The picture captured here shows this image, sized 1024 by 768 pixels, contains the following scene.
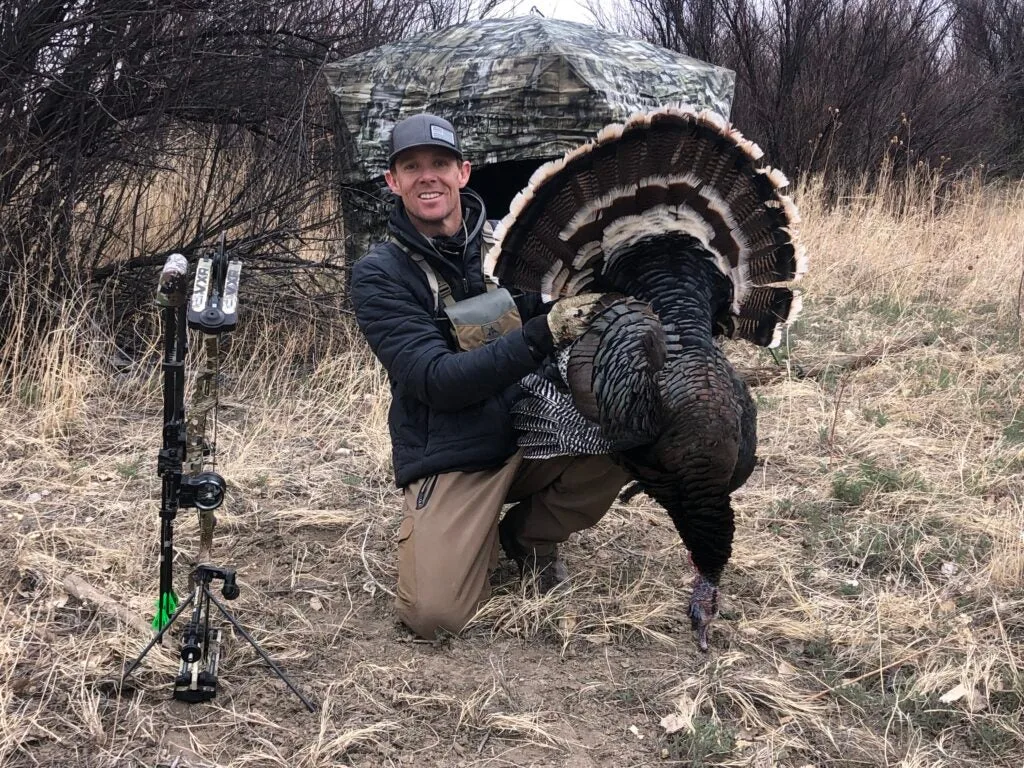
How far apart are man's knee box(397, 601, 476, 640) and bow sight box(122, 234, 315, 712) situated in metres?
0.50

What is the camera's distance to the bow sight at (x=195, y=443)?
2.01 m

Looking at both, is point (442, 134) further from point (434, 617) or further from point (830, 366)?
point (830, 366)

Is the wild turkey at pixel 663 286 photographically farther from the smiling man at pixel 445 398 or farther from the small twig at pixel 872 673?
the small twig at pixel 872 673

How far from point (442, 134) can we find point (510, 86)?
5.47 ft

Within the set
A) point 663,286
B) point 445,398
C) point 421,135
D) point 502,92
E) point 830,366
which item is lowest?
point 445,398

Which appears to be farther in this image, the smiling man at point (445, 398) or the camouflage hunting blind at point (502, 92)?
the camouflage hunting blind at point (502, 92)

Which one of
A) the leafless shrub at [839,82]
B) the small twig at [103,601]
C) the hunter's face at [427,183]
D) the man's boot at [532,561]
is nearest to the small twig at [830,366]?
the man's boot at [532,561]

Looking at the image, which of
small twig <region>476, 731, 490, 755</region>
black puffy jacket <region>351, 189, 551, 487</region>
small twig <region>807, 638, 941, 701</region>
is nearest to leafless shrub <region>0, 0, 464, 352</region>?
black puffy jacket <region>351, 189, 551, 487</region>

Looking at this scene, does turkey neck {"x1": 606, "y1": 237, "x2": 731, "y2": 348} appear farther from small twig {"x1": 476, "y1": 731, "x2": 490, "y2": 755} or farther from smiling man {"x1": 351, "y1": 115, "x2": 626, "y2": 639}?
small twig {"x1": 476, "y1": 731, "x2": 490, "y2": 755}

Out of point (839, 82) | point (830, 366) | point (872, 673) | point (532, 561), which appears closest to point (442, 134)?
point (532, 561)

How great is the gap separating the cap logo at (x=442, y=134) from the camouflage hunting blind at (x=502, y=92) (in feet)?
5.10

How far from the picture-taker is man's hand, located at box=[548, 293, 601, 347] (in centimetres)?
234

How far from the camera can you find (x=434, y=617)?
2793mm

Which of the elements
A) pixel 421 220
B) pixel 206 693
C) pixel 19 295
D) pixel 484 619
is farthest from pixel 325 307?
pixel 206 693
